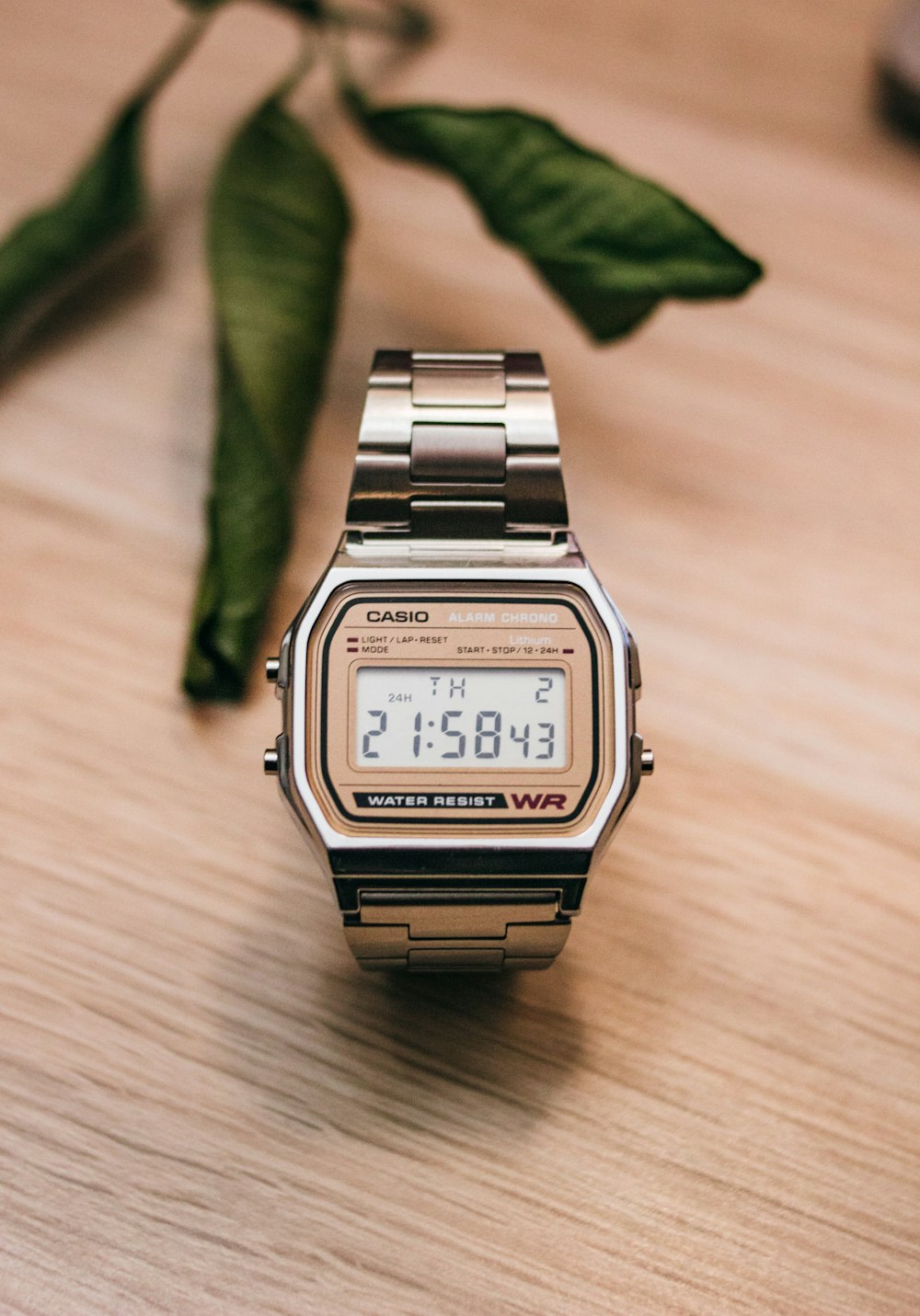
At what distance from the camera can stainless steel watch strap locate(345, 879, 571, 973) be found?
74 centimetres

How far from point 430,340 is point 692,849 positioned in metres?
0.56

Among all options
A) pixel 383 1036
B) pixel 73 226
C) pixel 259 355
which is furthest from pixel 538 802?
pixel 73 226

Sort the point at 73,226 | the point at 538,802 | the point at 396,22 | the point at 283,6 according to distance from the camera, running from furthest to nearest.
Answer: the point at 396,22, the point at 283,6, the point at 73,226, the point at 538,802

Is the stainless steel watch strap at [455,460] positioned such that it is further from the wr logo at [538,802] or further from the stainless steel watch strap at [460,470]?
the wr logo at [538,802]

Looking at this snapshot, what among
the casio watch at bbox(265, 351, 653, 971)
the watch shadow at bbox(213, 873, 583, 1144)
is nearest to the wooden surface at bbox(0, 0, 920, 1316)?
the watch shadow at bbox(213, 873, 583, 1144)

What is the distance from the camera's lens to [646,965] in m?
0.84

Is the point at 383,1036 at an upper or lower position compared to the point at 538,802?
lower

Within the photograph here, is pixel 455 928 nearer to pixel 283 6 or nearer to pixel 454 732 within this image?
pixel 454 732

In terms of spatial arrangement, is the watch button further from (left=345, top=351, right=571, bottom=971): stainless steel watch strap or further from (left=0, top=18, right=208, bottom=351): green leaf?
(left=0, top=18, right=208, bottom=351): green leaf

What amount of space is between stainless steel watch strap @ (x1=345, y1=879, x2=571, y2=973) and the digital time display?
0.28 feet

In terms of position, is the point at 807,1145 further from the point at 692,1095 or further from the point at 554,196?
the point at 554,196

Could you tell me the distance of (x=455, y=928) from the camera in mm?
754

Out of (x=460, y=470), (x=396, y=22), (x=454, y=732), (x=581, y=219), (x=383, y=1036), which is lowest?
(x=383, y=1036)

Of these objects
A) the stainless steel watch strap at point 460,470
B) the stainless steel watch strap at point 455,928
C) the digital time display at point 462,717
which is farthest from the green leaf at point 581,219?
the stainless steel watch strap at point 455,928
